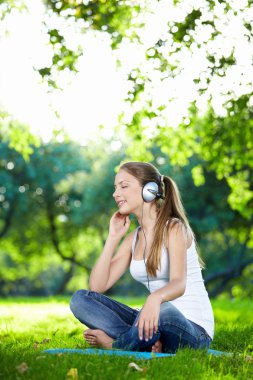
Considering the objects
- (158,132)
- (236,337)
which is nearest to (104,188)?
(158,132)

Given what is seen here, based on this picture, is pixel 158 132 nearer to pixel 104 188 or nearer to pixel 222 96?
pixel 222 96

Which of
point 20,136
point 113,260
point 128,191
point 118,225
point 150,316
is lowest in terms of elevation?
point 150,316

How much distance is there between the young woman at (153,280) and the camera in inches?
203

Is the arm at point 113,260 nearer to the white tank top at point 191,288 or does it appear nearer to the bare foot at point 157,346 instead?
the white tank top at point 191,288

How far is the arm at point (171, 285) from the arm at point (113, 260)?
0.69 metres

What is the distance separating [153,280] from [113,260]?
688 millimetres

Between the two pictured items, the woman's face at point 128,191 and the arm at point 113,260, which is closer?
the woman's face at point 128,191

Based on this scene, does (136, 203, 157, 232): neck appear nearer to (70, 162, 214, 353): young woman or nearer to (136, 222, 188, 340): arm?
(70, 162, 214, 353): young woman

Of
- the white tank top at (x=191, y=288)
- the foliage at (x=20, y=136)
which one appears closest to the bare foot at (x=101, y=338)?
the white tank top at (x=191, y=288)

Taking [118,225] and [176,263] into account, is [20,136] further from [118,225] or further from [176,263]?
[176,263]

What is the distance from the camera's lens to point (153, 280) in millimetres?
5570

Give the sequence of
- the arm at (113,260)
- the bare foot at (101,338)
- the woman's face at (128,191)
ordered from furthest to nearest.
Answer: the arm at (113,260) < the woman's face at (128,191) < the bare foot at (101,338)

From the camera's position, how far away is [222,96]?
366 inches

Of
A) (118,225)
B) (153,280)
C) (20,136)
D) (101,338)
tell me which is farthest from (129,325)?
(20,136)
